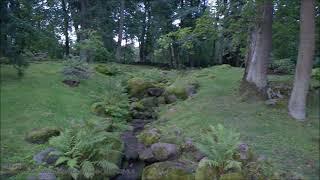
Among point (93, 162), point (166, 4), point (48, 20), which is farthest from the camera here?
point (166, 4)

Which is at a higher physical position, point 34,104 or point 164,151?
point 34,104

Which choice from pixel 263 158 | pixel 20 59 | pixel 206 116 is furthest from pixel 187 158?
pixel 20 59

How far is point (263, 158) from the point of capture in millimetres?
9891

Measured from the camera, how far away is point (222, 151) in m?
9.72

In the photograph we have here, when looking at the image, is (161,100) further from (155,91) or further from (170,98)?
(155,91)

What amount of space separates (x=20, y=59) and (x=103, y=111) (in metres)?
4.47

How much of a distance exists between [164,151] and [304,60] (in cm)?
589

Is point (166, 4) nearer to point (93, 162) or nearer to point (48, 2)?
point (48, 2)

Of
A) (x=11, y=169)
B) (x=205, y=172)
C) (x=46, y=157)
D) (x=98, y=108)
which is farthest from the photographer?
(x=98, y=108)

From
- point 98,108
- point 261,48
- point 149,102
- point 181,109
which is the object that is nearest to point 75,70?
point 149,102

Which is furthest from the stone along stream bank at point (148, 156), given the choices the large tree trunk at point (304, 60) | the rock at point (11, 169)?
the large tree trunk at point (304, 60)

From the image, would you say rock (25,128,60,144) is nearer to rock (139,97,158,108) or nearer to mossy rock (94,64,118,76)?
rock (139,97,158,108)

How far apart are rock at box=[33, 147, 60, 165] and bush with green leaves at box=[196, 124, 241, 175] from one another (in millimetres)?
3945

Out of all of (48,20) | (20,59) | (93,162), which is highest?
(48,20)
